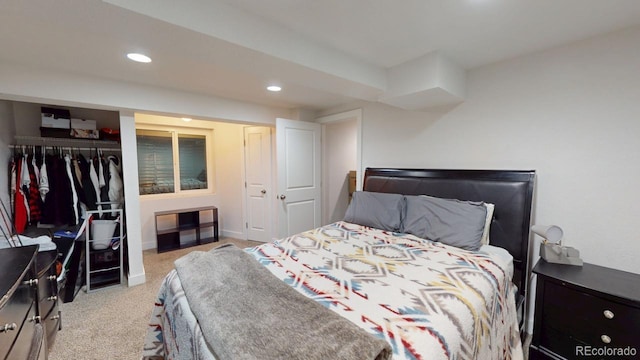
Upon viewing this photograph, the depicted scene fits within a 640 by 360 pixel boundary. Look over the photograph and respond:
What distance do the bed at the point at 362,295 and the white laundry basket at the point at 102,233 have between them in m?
1.81

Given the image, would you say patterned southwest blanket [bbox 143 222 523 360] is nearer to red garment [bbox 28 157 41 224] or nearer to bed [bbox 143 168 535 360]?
bed [bbox 143 168 535 360]

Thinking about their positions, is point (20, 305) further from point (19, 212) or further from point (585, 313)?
point (585, 313)

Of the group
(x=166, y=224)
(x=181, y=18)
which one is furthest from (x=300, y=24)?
(x=166, y=224)

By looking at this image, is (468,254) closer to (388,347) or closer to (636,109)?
(388,347)

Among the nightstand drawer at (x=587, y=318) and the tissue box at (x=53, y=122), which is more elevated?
the tissue box at (x=53, y=122)

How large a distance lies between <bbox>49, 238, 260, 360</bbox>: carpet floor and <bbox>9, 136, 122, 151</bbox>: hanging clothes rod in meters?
1.66

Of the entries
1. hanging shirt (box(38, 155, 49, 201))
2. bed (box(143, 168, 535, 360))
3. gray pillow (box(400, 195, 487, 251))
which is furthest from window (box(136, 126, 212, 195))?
gray pillow (box(400, 195, 487, 251))

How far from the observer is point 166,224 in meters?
4.14

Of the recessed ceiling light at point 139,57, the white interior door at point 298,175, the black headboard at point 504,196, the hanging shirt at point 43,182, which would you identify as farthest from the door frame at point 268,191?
the black headboard at point 504,196

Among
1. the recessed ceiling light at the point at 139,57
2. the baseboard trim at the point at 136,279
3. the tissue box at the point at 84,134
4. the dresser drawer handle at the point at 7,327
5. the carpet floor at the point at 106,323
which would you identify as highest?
the recessed ceiling light at the point at 139,57

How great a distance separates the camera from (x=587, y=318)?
145 cm

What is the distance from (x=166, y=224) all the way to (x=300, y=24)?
3857 mm

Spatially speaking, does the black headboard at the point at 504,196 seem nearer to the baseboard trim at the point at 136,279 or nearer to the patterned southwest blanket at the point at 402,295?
the patterned southwest blanket at the point at 402,295

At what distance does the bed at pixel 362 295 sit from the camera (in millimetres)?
935
